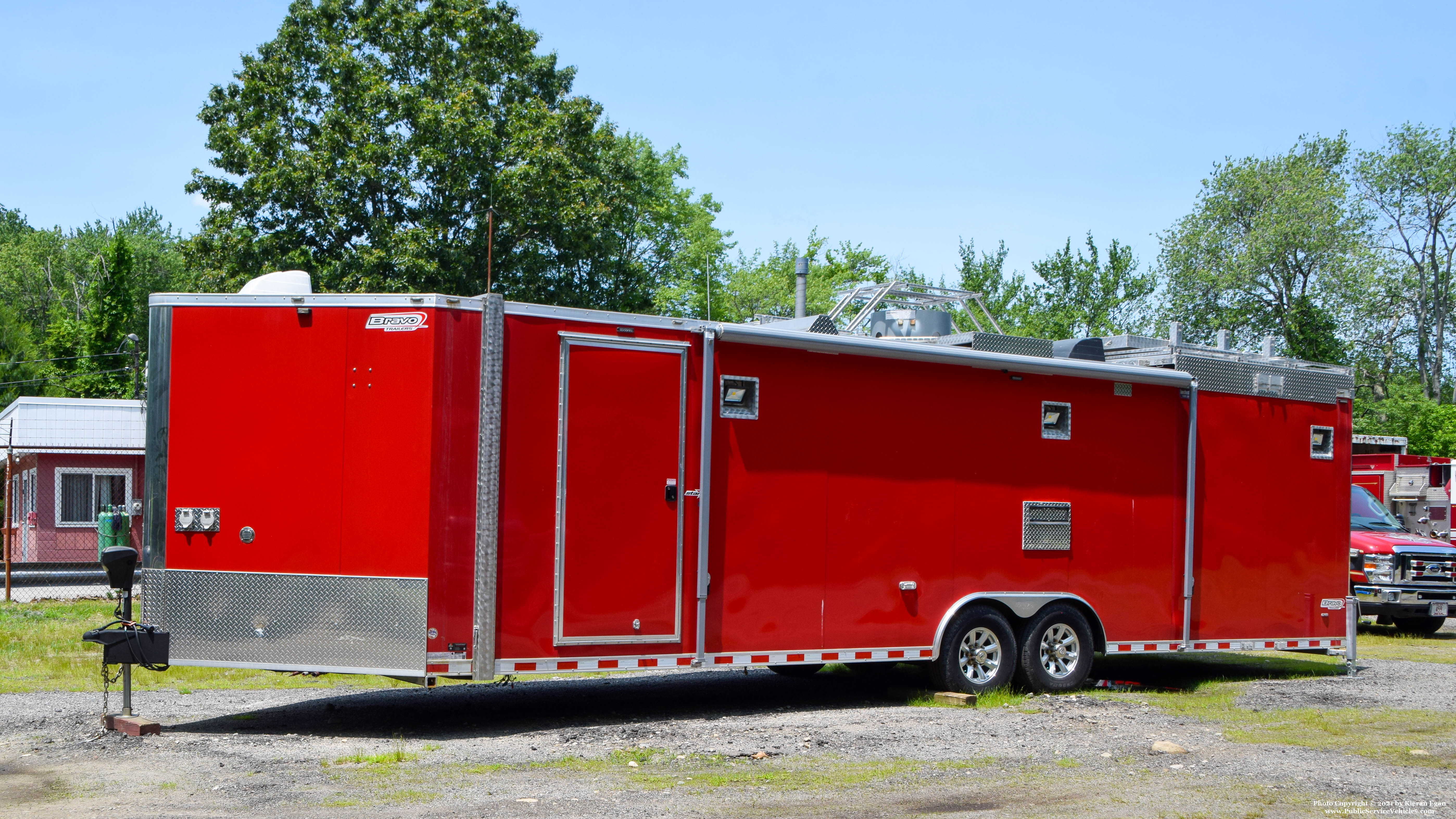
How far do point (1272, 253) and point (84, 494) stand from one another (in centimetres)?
3975

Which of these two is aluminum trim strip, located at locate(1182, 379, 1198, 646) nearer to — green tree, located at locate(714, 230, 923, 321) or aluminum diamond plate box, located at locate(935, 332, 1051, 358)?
aluminum diamond plate box, located at locate(935, 332, 1051, 358)

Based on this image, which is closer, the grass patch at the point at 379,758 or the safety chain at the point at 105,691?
the grass patch at the point at 379,758

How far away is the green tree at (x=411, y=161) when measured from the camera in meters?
28.6

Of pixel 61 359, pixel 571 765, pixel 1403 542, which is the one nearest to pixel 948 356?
pixel 571 765

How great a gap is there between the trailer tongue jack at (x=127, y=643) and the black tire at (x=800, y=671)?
5.87 m

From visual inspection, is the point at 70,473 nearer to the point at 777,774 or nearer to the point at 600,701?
the point at 600,701

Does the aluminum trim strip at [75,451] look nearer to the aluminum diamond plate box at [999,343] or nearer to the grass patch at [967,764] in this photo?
the aluminum diamond plate box at [999,343]

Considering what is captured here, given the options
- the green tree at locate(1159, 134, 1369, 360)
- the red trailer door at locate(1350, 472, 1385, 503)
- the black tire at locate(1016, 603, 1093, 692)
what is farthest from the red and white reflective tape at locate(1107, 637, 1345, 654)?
the green tree at locate(1159, 134, 1369, 360)

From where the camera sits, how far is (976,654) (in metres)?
10.8

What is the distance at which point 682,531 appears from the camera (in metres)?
9.32

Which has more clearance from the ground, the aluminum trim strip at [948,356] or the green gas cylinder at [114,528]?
the aluminum trim strip at [948,356]

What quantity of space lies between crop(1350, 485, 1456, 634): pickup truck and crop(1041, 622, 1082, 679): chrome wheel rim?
318 inches

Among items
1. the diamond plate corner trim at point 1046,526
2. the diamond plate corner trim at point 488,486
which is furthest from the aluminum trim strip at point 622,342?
the diamond plate corner trim at point 1046,526

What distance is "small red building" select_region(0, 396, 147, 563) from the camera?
84.8ft
